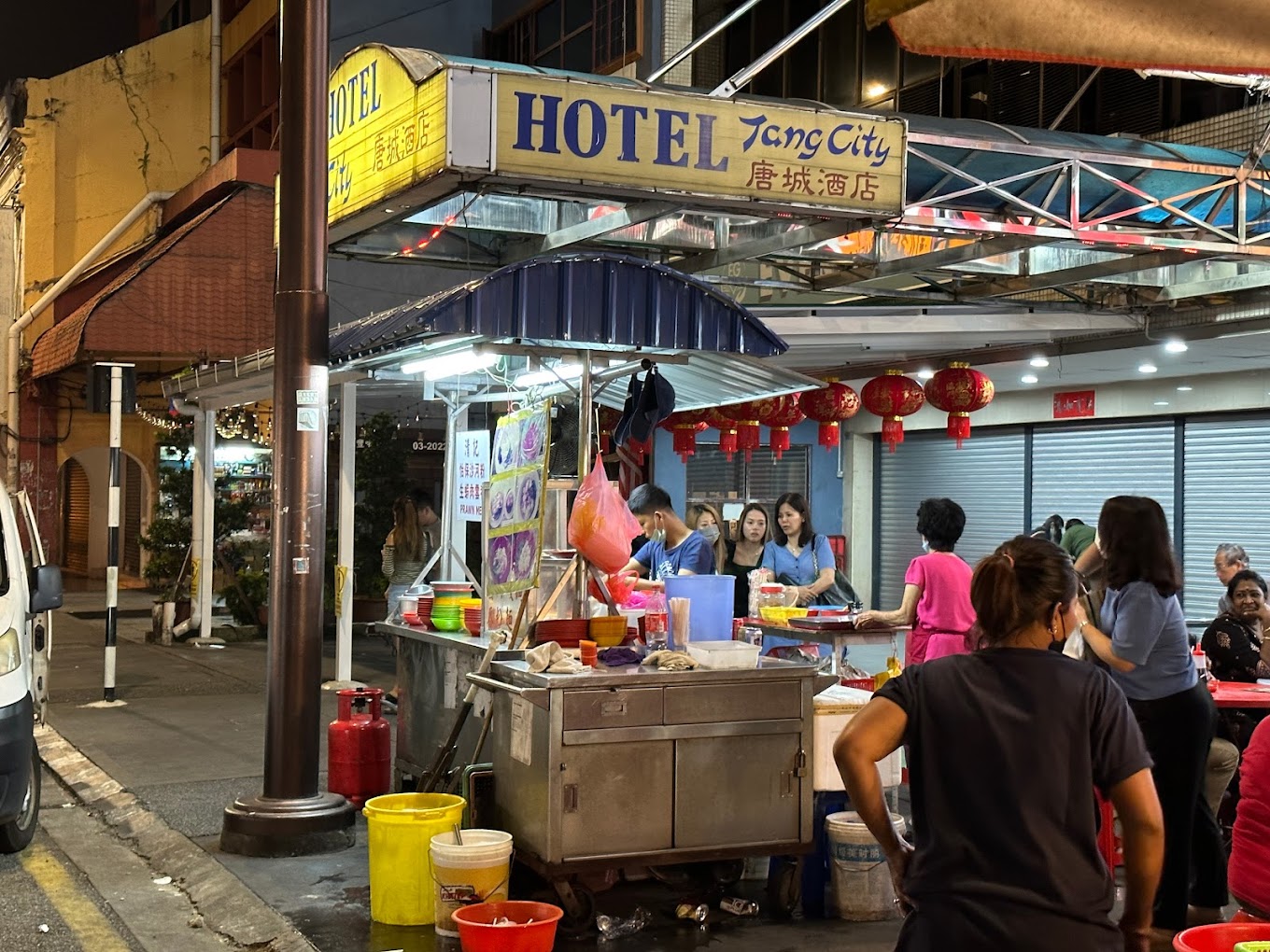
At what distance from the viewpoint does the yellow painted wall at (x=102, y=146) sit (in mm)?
26844

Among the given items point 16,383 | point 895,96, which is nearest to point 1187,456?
point 895,96

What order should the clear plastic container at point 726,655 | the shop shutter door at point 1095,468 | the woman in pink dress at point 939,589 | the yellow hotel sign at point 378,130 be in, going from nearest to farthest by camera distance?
the clear plastic container at point 726,655 → the yellow hotel sign at point 378,130 → the woman in pink dress at point 939,589 → the shop shutter door at point 1095,468

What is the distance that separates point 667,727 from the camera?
6.84 m

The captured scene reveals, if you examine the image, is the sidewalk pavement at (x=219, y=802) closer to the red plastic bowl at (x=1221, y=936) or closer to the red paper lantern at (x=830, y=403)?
the red plastic bowl at (x=1221, y=936)

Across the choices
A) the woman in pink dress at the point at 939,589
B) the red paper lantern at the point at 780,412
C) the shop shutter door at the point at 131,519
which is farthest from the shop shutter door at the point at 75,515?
the woman in pink dress at the point at 939,589

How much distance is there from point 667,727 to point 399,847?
140 cm

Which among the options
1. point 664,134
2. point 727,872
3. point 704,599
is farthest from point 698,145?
point 727,872

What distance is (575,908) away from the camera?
6.70 m

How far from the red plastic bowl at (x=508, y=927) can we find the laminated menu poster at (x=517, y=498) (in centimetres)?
178

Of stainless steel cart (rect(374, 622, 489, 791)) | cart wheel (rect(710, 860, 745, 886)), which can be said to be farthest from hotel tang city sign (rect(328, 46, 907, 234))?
cart wheel (rect(710, 860, 745, 886))

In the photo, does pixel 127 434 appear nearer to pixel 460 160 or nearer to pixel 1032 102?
pixel 1032 102

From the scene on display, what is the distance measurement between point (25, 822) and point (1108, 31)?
25.8 ft

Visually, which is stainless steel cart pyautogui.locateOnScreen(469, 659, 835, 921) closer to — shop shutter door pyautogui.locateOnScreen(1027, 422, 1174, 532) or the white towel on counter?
the white towel on counter

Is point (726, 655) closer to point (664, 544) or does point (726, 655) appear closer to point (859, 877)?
point (859, 877)
